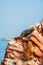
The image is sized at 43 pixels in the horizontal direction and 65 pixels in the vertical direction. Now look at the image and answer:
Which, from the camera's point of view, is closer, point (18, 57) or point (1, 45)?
point (18, 57)

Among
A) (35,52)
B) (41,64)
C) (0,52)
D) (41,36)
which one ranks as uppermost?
(0,52)

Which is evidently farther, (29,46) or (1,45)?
(1,45)

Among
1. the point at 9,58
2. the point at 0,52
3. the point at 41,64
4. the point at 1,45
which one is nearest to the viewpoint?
the point at 41,64

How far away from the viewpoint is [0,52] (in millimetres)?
8422

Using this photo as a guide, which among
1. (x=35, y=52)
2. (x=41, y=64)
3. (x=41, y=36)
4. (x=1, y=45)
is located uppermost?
(x=1, y=45)

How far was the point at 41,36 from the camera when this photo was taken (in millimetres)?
2354

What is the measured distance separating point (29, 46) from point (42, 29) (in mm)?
317

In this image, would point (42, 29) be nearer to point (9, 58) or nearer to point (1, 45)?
point (9, 58)

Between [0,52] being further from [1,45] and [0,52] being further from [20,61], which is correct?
[20,61]

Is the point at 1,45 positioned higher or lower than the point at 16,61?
higher

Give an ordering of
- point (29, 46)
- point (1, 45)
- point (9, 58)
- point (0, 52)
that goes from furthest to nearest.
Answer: point (1, 45) < point (0, 52) < point (9, 58) < point (29, 46)

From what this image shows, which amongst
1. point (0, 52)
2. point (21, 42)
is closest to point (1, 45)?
point (0, 52)

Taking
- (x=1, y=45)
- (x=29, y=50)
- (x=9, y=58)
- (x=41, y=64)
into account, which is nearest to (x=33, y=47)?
(x=29, y=50)

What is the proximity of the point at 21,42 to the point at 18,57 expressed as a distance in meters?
0.19
